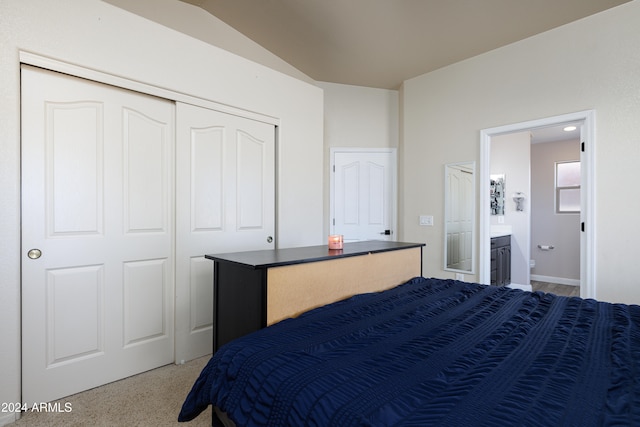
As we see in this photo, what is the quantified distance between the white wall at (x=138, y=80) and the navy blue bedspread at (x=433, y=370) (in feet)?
4.73

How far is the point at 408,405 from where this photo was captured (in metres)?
0.78

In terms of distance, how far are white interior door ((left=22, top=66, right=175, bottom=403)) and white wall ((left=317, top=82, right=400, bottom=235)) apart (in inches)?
88.4

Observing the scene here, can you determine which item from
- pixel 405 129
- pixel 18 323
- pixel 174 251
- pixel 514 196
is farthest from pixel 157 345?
pixel 514 196

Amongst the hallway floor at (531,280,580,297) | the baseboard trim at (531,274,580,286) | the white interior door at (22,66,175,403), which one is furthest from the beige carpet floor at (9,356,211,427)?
the baseboard trim at (531,274,580,286)

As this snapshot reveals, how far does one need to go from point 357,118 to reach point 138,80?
275cm

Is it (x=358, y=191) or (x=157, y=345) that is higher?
(x=358, y=191)

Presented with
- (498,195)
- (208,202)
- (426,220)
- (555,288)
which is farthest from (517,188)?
(208,202)

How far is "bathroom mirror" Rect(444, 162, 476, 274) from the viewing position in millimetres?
3596

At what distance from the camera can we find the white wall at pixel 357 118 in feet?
14.1

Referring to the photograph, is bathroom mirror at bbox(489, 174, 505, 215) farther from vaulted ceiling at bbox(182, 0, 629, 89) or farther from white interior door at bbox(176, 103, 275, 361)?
white interior door at bbox(176, 103, 275, 361)

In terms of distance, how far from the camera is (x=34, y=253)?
6.30ft

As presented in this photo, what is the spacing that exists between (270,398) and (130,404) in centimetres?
156

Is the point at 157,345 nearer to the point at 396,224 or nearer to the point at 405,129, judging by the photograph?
the point at 396,224

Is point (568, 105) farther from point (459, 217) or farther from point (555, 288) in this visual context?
point (555, 288)
